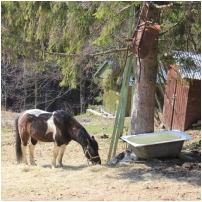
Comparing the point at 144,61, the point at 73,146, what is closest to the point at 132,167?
the point at 144,61

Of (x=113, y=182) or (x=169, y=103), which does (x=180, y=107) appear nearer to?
(x=169, y=103)

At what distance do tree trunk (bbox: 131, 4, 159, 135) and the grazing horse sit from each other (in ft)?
3.67

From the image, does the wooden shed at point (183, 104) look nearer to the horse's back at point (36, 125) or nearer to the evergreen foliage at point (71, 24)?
the evergreen foliage at point (71, 24)

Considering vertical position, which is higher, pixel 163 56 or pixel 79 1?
pixel 79 1

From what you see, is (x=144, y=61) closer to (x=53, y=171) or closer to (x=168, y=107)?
(x=53, y=171)

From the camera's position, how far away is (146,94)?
26.3 feet

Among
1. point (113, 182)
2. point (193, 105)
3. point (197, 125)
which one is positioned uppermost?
point (193, 105)

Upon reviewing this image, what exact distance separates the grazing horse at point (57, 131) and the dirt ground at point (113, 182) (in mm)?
589

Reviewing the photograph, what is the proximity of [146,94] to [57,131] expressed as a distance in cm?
220

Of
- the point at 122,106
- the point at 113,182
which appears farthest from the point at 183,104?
the point at 113,182

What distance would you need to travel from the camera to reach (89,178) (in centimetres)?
675

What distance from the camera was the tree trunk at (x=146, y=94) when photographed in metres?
7.92

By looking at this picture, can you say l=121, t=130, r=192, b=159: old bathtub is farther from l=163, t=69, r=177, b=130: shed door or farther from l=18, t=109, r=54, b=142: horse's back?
l=163, t=69, r=177, b=130: shed door

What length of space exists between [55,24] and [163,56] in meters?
2.66
